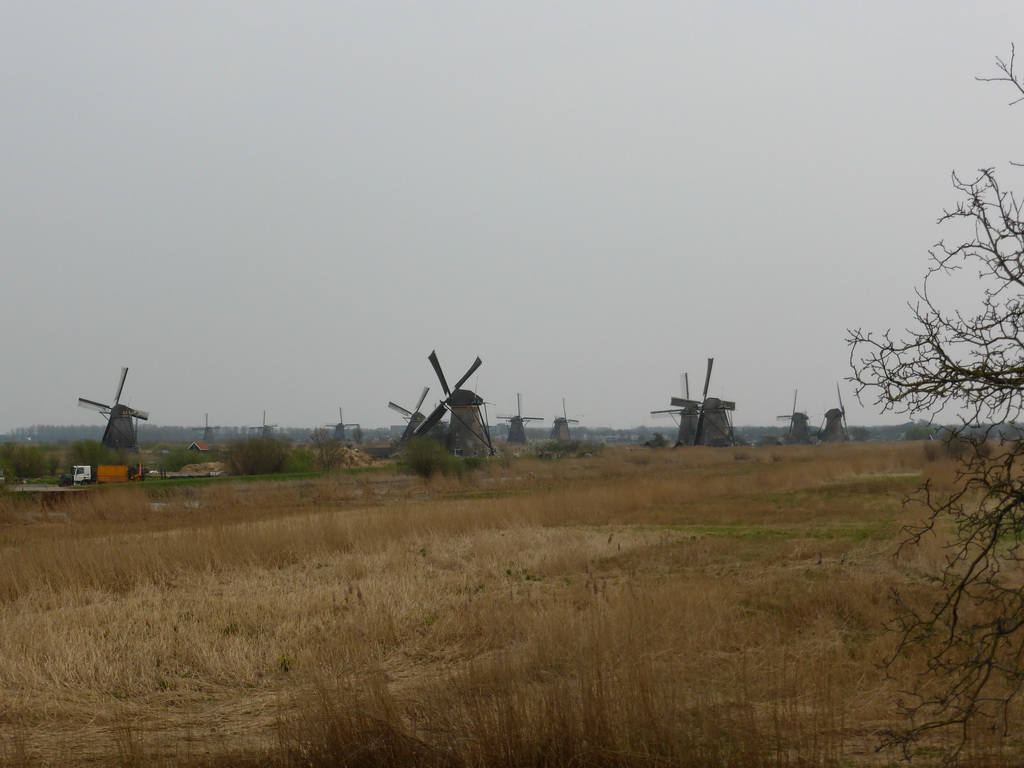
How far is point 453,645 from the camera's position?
1014 centimetres

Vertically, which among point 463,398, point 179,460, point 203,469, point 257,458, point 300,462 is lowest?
point 203,469

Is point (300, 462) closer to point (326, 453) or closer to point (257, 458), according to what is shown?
point (326, 453)

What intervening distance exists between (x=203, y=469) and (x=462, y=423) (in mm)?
20579

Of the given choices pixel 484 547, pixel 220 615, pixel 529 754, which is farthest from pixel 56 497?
pixel 529 754

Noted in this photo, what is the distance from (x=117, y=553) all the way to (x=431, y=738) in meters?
11.1

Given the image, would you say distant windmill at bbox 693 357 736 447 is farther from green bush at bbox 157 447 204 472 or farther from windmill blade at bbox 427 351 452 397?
green bush at bbox 157 447 204 472

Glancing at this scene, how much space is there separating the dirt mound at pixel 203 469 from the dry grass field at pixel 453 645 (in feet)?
127

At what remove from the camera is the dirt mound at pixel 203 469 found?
195ft

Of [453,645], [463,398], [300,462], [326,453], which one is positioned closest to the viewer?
[453,645]

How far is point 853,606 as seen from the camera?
1157 centimetres

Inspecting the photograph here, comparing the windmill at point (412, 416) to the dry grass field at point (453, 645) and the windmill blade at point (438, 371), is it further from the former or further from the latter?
the dry grass field at point (453, 645)

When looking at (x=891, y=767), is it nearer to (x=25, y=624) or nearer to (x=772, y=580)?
(x=772, y=580)

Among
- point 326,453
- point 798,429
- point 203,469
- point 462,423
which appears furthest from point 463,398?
point 798,429

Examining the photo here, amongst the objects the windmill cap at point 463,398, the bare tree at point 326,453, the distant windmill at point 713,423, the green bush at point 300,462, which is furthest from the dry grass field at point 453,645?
the distant windmill at point 713,423
